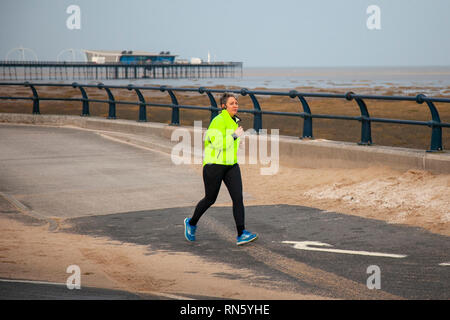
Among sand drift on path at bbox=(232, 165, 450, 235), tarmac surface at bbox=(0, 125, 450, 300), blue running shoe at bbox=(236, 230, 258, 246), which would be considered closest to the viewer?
tarmac surface at bbox=(0, 125, 450, 300)

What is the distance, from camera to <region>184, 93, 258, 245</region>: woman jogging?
7.79 meters

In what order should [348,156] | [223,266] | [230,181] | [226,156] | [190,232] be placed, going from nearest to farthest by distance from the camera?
[223,266] → [226,156] → [230,181] → [190,232] → [348,156]

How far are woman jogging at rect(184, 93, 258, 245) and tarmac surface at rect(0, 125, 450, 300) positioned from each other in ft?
1.38

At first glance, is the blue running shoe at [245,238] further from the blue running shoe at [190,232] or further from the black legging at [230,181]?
the blue running shoe at [190,232]

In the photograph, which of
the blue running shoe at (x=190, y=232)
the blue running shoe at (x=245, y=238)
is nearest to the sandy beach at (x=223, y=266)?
the blue running shoe at (x=190, y=232)

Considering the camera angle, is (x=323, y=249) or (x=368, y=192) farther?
(x=368, y=192)

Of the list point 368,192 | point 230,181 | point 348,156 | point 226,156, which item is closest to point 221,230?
point 230,181

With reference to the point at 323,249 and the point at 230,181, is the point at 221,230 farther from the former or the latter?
the point at 323,249

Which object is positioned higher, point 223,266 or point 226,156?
point 226,156

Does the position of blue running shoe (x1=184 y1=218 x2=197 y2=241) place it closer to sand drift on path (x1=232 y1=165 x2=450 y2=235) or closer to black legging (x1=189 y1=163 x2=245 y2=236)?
black legging (x1=189 y1=163 x2=245 y2=236)

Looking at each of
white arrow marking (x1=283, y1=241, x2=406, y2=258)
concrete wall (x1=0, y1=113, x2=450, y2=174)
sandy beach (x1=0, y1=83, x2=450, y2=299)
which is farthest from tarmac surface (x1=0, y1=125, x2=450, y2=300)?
concrete wall (x1=0, y1=113, x2=450, y2=174)

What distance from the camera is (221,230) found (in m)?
8.87

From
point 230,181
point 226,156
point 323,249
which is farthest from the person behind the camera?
point 230,181

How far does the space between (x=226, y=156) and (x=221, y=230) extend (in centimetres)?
137
